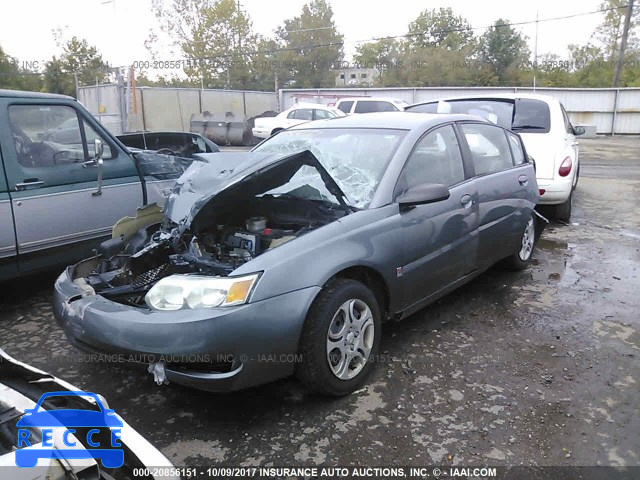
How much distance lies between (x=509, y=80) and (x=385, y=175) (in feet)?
177

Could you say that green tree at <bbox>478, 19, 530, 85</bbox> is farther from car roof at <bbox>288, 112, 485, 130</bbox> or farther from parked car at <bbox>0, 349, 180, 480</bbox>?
parked car at <bbox>0, 349, 180, 480</bbox>

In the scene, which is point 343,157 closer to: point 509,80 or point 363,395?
point 363,395

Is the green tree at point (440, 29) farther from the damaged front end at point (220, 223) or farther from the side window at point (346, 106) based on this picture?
the damaged front end at point (220, 223)

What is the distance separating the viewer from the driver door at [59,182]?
4066 mm

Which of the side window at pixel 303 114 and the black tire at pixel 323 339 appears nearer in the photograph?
the black tire at pixel 323 339

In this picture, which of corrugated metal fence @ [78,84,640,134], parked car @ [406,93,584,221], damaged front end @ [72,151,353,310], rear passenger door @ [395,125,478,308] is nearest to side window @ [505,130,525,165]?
rear passenger door @ [395,125,478,308]

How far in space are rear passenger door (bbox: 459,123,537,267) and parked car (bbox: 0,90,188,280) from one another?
315 centimetres

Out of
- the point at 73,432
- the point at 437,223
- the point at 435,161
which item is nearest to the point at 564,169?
the point at 435,161

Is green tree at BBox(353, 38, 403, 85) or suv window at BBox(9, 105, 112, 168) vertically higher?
green tree at BBox(353, 38, 403, 85)

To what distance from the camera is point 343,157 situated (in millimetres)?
3580

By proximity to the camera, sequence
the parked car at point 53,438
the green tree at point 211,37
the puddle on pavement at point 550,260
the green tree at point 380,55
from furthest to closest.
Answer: the green tree at point 380,55 < the green tree at point 211,37 < the puddle on pavement at point 550,260 < the parked car at point 53,438

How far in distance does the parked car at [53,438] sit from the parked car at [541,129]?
6126 mm

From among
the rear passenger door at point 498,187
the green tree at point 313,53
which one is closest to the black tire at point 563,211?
the rear passenger door at point 498,187

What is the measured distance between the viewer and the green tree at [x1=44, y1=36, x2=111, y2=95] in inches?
1667
